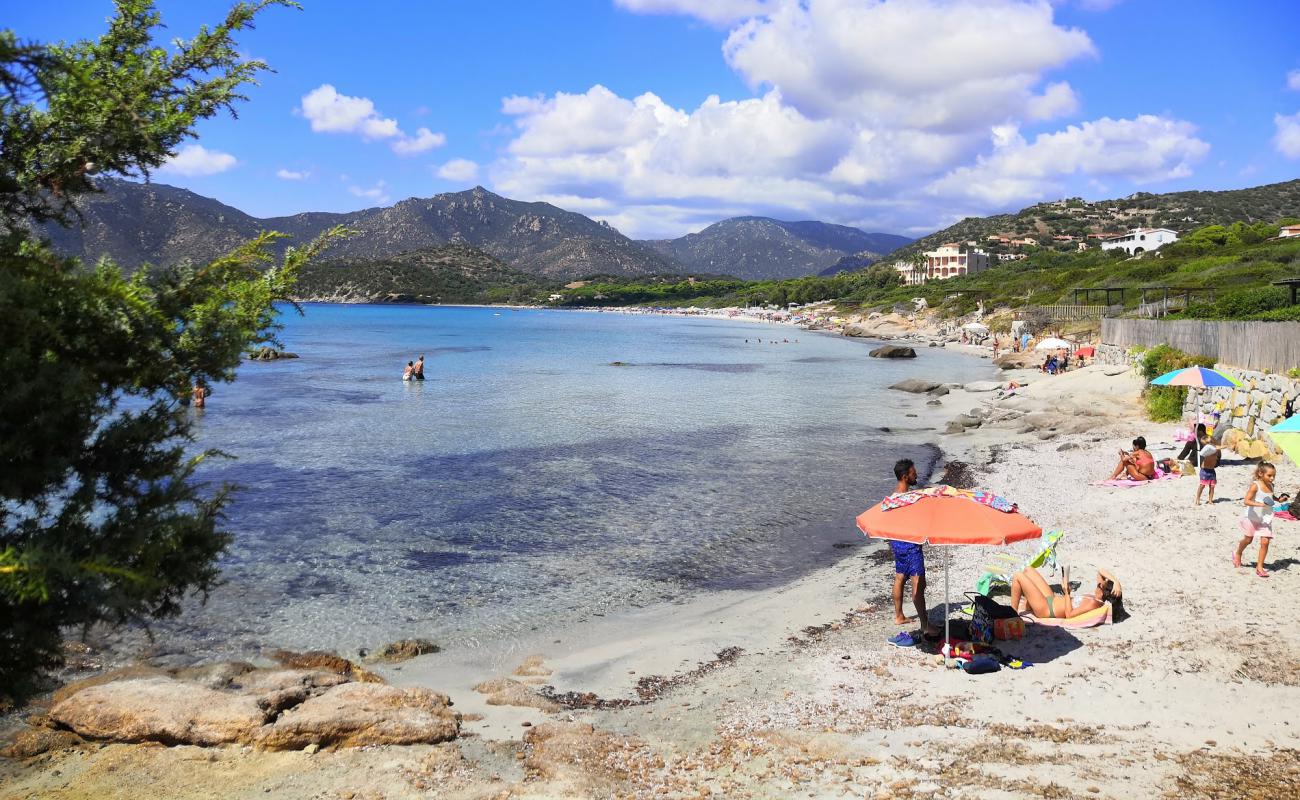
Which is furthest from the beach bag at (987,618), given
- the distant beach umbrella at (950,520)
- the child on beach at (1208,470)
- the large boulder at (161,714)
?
the large boulder at (161,714)

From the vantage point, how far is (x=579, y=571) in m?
13.6

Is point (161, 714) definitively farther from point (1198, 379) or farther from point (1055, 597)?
point (1198, 379)

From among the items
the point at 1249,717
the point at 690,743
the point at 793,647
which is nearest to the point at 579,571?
the point at 793,647

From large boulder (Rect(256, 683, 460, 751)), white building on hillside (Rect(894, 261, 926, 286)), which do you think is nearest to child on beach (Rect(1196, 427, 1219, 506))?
large boulder (Rect(256, 683, 460, 751))

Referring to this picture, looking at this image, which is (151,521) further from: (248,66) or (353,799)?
(353,799)

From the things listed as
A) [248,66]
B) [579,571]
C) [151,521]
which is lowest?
[579,571]

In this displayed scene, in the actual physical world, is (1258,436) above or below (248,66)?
below

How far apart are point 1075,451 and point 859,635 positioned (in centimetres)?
1412

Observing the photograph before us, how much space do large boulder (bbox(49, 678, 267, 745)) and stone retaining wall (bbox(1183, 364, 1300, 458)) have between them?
1908 cm

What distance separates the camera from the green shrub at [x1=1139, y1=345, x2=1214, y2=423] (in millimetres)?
22391

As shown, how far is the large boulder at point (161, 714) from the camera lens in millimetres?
6766

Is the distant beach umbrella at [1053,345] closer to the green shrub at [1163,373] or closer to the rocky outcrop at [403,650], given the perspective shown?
the green shrub at [1163,373]

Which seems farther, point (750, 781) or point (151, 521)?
point (750, 781)

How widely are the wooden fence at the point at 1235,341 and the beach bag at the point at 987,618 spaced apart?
13275 millimetres
